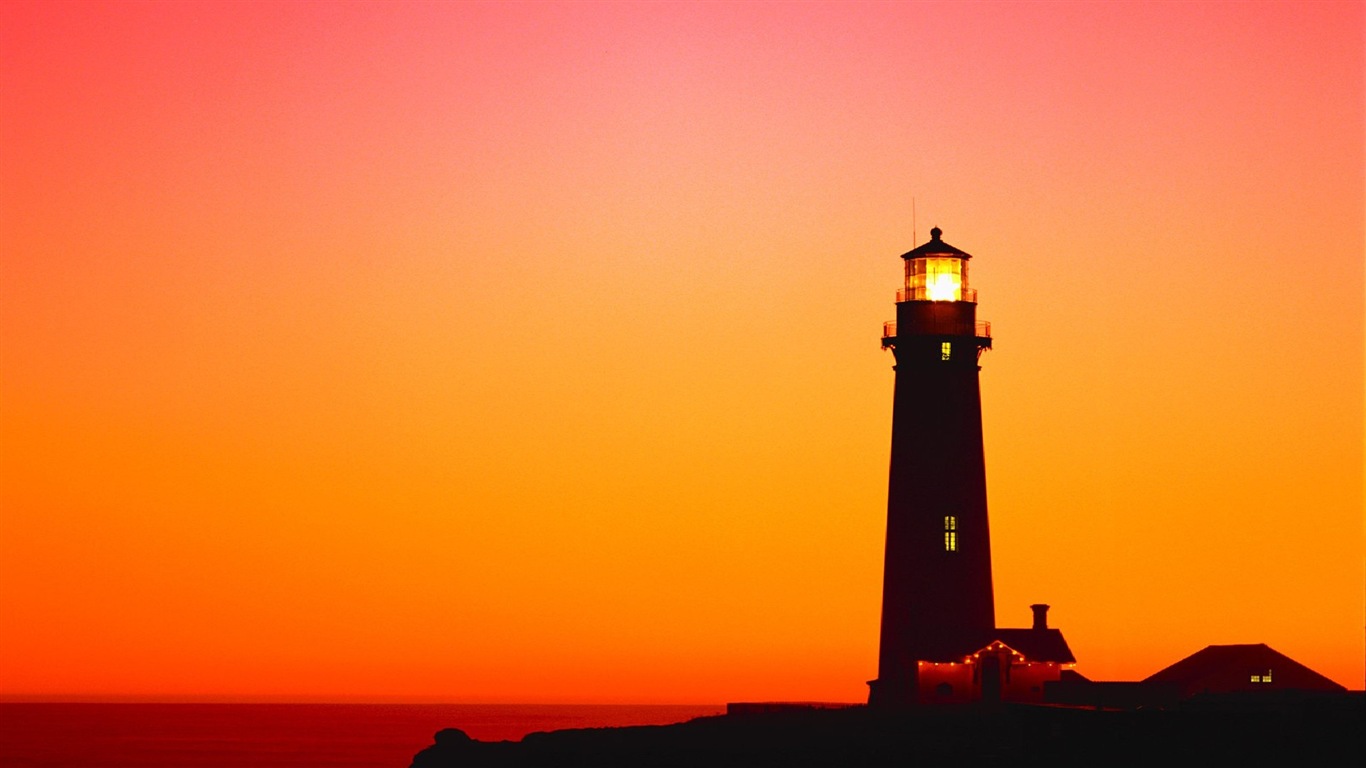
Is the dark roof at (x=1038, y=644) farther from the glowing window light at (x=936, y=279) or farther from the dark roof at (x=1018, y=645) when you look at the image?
the glowing window light at (x=936, y=279)

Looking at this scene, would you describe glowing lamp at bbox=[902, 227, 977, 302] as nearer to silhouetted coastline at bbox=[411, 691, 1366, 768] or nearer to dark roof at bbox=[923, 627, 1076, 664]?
dark roof at bbox=[923, 627, 1076, 664]

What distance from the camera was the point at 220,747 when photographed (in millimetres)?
188000

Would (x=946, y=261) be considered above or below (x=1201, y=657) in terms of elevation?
above

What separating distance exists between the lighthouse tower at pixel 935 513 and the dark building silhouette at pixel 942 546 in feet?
0.10

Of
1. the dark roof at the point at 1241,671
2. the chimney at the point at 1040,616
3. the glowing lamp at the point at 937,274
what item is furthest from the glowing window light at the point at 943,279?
the dark roof at the point at 1241,671

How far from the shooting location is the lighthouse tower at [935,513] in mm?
68438

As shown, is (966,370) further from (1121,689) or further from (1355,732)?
(1355,732)

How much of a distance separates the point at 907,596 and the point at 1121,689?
297 inches

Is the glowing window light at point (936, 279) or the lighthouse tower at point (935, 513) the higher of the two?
the glowing window light at point (936, 279)

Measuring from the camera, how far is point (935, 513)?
68.4 metres

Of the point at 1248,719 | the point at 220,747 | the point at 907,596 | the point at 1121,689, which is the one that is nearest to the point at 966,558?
the point at 907,596

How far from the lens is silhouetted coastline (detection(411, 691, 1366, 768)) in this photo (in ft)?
164

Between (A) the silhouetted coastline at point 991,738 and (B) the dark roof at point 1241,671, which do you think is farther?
(B) the dark roof at point 1241,671

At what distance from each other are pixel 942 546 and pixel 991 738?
1311 cm
